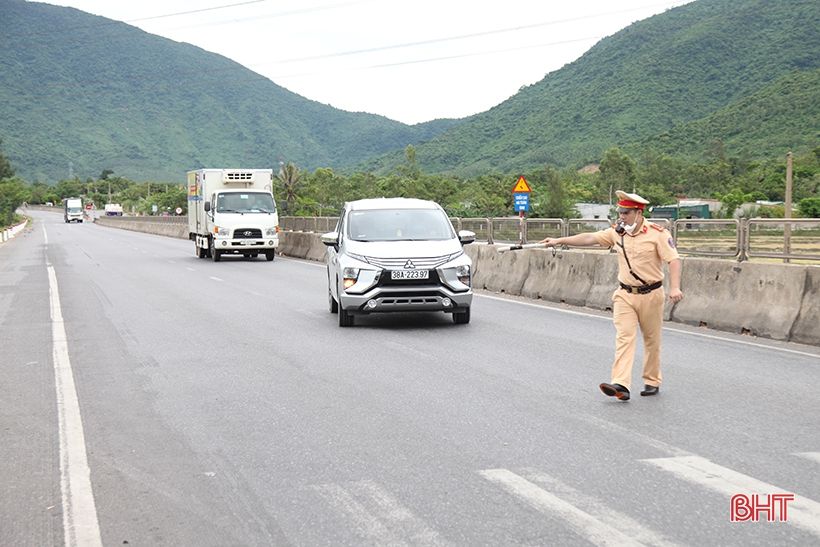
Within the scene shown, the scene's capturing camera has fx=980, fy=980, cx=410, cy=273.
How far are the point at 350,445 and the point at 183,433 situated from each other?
1.29 m

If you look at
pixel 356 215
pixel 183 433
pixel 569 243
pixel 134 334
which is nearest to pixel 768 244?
pixel 356 215

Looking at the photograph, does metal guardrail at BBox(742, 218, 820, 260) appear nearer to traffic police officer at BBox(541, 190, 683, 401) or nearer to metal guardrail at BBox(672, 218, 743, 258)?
metal guardrail at BBox(672, 218, 743, 258)

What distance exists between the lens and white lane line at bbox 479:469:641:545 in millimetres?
4539

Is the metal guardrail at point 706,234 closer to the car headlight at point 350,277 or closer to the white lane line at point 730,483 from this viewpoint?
the car headlight at point 350,277

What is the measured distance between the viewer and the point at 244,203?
32188 mm

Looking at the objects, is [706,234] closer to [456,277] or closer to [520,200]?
[456,277]

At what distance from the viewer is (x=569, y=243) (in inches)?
324

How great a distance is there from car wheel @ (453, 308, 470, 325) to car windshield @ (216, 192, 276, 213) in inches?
763

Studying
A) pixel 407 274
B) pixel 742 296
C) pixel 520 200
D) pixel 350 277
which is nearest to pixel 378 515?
pixel 407 274

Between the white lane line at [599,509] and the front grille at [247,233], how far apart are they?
86.5 ft

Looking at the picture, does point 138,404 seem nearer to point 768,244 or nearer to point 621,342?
point 621,342

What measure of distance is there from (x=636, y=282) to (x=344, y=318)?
5859 mm

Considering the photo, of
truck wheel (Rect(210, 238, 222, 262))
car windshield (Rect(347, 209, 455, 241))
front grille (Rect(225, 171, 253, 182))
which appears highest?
front grille (Rect(225, 171, 253, 182))

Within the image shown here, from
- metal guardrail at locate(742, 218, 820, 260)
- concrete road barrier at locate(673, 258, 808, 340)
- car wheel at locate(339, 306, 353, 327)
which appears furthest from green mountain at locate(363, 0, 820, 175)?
car wheel at locate(339, 306, 353, 327)
